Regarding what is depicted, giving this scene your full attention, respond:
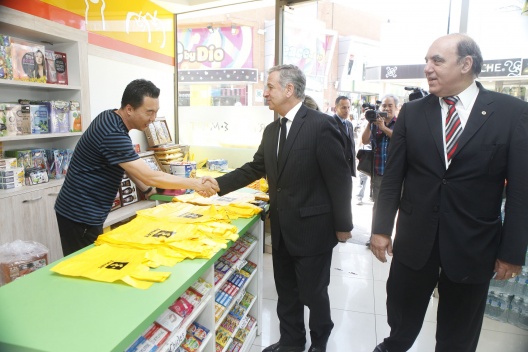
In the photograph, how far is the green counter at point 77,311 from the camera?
0.89 metres

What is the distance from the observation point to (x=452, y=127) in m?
1.56

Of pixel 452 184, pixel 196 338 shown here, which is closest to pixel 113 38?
pixel 196 338

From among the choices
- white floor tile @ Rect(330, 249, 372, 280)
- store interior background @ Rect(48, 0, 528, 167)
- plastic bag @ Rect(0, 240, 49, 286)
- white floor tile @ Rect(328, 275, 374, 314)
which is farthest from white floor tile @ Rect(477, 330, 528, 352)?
plastic bag @ Rect(0, 240, 49, 286)

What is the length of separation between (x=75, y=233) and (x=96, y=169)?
0.41 metres

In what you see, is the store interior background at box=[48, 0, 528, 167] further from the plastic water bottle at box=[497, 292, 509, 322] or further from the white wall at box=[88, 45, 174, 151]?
the plastic water bottle at box=[497, 292, 509, 322]

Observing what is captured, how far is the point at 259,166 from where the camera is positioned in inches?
90.0

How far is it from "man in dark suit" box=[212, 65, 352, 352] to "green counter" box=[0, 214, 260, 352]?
2.51 ft

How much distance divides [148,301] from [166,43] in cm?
→ 386

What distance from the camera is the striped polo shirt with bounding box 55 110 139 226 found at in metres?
1.83

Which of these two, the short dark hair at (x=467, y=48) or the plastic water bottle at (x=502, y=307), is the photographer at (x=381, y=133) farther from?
the short dark hair at (x=467, y=48)

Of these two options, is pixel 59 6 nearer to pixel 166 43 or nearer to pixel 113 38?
pixel 113 38

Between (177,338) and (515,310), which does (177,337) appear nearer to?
(177,338)

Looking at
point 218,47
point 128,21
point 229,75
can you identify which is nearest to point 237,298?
point 128,21

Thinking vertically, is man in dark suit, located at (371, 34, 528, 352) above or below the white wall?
below
